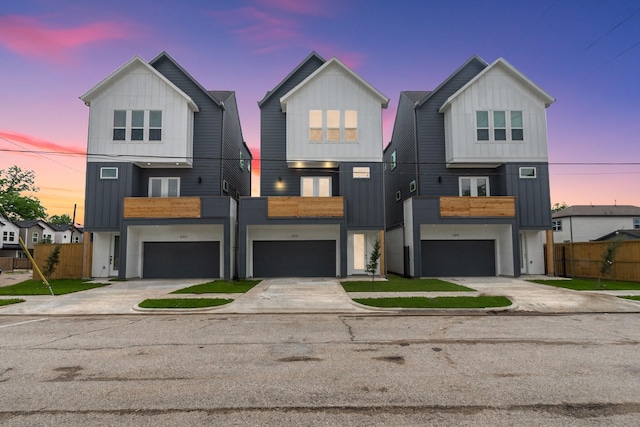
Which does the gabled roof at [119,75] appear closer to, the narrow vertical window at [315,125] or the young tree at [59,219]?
the narrow vertical window at [315,125]

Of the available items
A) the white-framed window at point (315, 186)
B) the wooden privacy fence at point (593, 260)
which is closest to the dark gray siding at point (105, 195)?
the white-framed window at point (315, 186)

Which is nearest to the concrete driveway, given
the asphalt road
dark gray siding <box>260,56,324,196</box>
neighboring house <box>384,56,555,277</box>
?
the asphalt road

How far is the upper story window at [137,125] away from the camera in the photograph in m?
21.6

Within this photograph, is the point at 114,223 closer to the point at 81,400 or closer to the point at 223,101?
the point at 223,101

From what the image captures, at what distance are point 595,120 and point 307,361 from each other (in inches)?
973

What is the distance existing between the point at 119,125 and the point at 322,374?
71.8 ft

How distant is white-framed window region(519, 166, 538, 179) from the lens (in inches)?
882

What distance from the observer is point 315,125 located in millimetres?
22281

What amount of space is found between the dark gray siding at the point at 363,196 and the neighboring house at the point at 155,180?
6455mm

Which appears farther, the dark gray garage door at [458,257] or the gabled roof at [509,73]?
the dark gray garage door at [458,257]

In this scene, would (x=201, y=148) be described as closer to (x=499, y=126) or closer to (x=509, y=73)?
(x=499, y=126)

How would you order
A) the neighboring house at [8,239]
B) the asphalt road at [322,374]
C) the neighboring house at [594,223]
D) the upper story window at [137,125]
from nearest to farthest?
the asphalt road at [322,374] < the upper story window at [137,125] < the neighboring house at [594,223] < the neighboring house at [8,239]

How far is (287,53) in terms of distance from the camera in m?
22.0

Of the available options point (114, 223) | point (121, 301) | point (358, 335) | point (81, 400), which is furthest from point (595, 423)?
point (114, 223)
